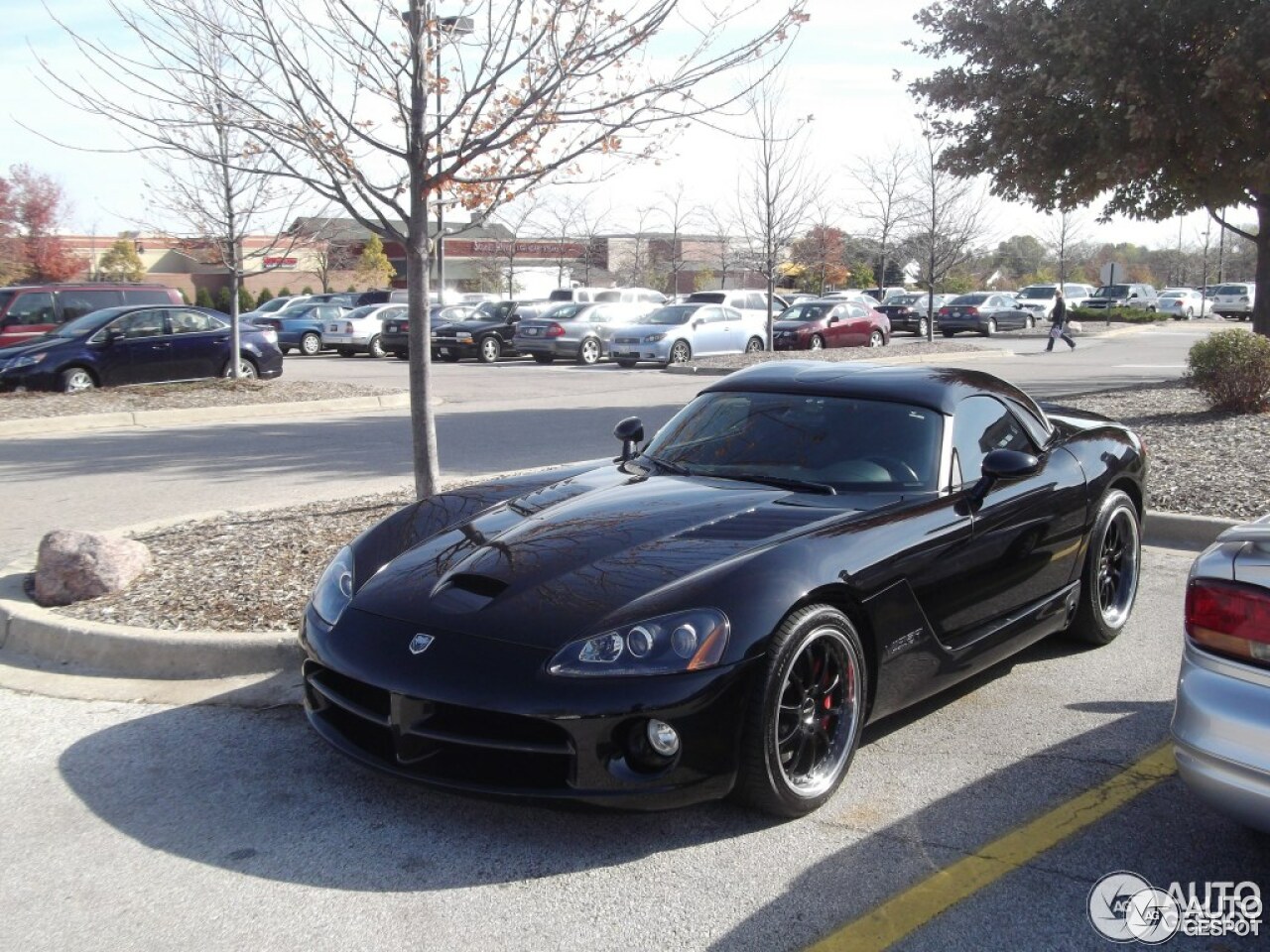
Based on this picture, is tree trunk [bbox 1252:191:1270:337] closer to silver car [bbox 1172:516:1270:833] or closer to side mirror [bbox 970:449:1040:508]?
side mirror [bbox 970:449:1040:508]

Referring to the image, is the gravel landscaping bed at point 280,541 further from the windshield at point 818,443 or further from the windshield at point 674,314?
the windshield at point 674,314

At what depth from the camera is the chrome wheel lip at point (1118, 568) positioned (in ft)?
19.2

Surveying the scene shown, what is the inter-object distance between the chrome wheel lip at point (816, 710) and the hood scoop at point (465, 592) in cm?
103

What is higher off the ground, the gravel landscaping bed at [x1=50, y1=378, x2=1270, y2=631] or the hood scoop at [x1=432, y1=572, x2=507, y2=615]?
the hood scoop at [x1=432, y1=572, x2=507, y2=615]

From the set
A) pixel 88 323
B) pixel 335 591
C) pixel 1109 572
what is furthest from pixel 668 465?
pixel 88 323

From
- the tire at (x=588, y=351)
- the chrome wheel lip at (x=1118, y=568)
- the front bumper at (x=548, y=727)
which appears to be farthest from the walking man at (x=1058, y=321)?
the front bumper at (x=548, y=727)

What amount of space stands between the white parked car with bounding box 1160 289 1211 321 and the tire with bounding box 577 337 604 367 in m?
34.6

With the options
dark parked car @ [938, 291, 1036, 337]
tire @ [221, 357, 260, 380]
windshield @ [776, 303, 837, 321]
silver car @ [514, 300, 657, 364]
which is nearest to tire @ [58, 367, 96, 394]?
tire @ [221, 357, 260, 380]

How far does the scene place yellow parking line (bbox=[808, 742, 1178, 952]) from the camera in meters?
3.20

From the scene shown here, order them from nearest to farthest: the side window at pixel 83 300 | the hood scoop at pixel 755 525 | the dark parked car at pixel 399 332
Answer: the hood scoop at pixel 755 525 < the side window at pixel 83 300 < the dark parked car at pixel 399 332

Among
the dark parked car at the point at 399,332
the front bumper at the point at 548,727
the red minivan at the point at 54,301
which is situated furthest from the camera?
the dark parked car at the point at 399,332

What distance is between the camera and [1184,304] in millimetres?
53531

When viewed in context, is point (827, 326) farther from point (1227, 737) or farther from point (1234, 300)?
point (1234, 300)

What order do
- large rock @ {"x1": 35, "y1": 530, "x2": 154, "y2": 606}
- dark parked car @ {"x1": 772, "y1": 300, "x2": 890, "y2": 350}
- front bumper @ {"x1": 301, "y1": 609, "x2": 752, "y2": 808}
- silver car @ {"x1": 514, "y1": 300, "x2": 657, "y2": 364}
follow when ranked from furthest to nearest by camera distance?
dark parked car @ {"x1": 772, "y1": 300, "x2": 890, "y2": 350}
silver car @ {"x1": 514, "y1": 300, "x2": 657, "y2": 364}
large rock @ {"x1": 35, "y1": 530, "x2": 154, "y2": 606}
front bumper @ {"x1": 301, "y1": 609, "x2": 752, "y2": 808}
